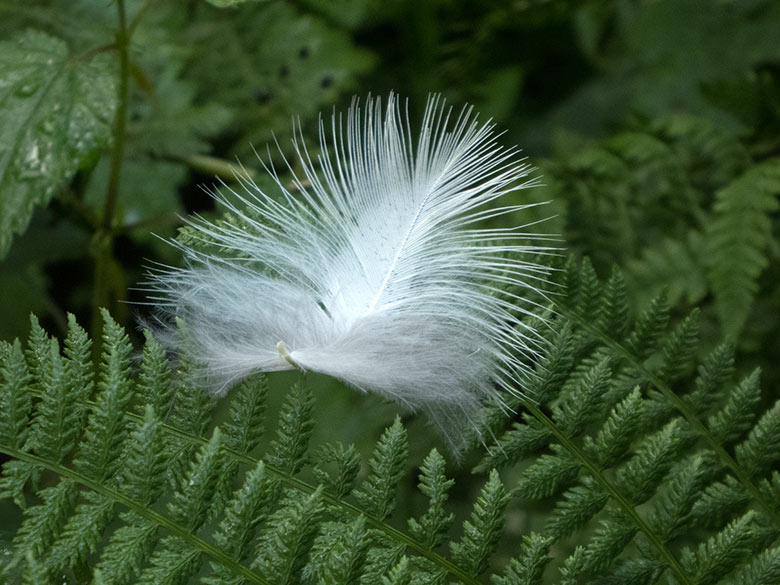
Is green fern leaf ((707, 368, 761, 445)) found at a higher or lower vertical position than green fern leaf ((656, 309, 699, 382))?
lower

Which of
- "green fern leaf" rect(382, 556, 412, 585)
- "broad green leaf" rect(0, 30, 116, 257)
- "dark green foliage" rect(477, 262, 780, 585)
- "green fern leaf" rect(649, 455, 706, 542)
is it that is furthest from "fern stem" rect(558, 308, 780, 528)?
"broad green leaf" rect(0, 30, 116, 257)

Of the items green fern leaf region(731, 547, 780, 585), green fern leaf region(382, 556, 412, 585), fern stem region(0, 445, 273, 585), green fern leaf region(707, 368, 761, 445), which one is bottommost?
fern stem region(0, 445, 273, 585)

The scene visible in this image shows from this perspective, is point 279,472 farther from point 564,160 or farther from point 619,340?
point 564,160

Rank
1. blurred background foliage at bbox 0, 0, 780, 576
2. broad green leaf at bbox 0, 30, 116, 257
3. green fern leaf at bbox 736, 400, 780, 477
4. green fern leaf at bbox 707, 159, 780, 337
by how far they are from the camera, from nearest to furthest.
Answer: green fern leaf at bbox 736, 400, 780, 477
broad green leaf at bbox 0, 30, 116, 257
blurred background foliage at bbox 0, 0, 780, 576
green fern leaf at bbox 707, 159, 780, 337

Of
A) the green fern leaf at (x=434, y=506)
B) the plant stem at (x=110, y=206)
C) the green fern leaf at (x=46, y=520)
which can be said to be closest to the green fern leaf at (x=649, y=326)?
the green fern leaf at (x=434, y=506)

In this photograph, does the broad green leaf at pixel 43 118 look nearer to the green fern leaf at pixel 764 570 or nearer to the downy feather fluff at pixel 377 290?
the downy feather fluff at pixel 377 290

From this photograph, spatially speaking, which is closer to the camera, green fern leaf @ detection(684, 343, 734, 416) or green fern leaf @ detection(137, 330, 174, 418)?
green fern leaf @ detection(137, 330, 174, 418)

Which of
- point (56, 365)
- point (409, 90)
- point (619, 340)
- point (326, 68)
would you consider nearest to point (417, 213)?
point (619, 340)

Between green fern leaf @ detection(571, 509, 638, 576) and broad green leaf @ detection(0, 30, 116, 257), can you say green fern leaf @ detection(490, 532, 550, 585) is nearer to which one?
green fern leaf @ detection(571, 509, 638, 576)
